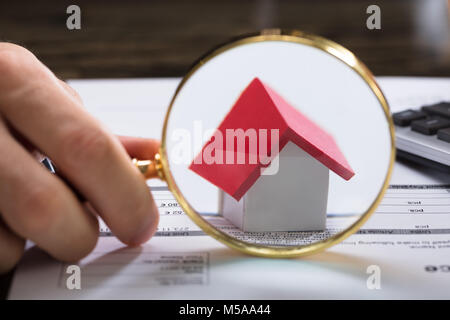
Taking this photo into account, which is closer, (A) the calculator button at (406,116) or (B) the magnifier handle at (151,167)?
(B) the magnifier handle at (151,167)

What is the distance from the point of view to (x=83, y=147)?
44 centimetres

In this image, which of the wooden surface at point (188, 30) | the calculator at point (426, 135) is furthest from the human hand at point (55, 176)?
the wooden surface at point (188, 30)

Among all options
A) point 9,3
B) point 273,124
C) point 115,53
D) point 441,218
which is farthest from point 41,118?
point 9,3

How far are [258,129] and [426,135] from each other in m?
0.27

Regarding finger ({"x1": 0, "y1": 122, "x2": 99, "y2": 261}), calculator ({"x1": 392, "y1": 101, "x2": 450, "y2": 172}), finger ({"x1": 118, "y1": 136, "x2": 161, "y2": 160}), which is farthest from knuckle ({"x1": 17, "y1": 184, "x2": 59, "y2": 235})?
calculator ({"x1": 392, "y1": 101, "x2": 450, "y2": 172})

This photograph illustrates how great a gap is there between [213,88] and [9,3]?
132 cm

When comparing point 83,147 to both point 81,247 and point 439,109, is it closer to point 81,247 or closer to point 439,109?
point 81,247

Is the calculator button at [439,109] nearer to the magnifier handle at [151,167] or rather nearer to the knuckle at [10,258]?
the magnifier handle at [151,167]

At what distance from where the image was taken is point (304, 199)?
0.53 meters

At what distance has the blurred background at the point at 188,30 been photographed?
44.8 inches

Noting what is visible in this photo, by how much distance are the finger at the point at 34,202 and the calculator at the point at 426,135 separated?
1.35 ft

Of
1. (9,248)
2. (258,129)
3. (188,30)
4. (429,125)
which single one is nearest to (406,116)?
(429,125)
